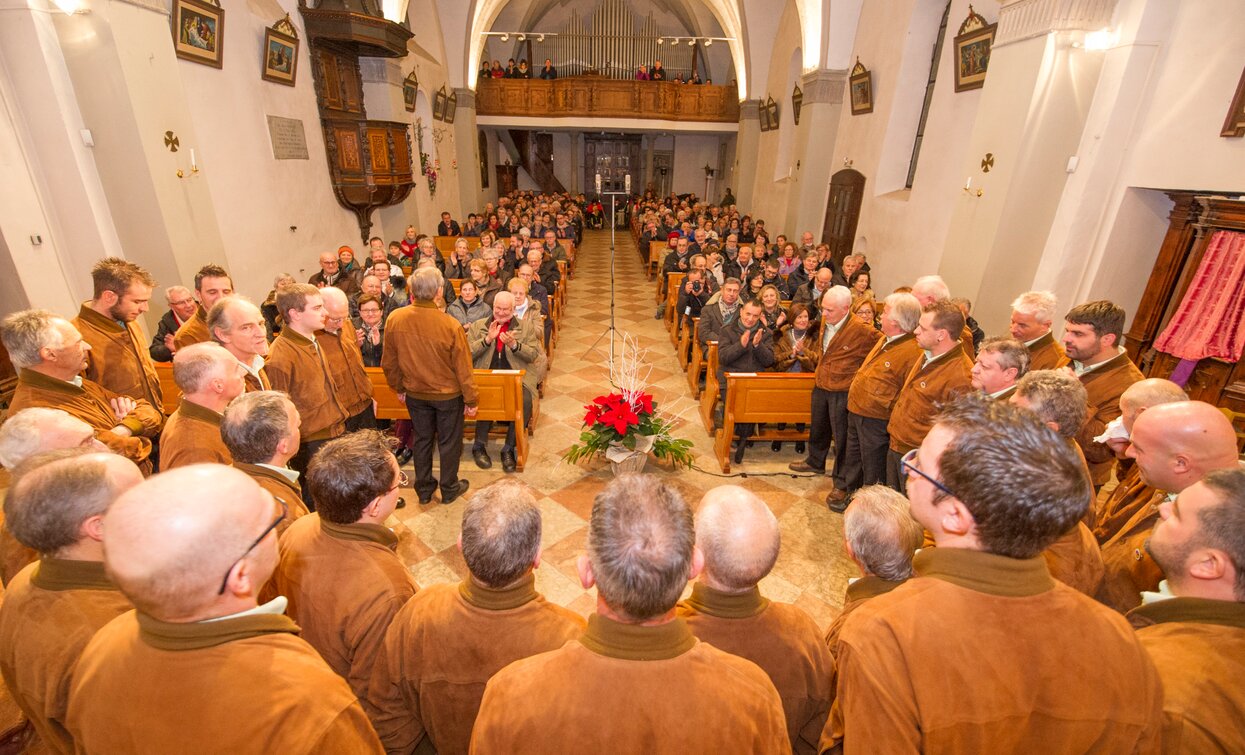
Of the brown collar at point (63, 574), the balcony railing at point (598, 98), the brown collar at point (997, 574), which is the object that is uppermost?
the balcony railing at point (598, 98)

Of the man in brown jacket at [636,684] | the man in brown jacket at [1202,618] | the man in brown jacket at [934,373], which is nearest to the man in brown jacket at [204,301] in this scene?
the man in brown jacket at [636,684]

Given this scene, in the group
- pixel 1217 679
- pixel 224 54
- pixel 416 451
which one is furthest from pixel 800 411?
pixel 224 54

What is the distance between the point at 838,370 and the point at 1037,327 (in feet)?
4.16

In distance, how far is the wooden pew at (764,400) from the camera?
4484mm

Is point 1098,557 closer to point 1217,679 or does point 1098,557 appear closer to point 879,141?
point 1217,679

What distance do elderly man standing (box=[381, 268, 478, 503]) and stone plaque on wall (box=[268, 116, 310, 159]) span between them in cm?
578

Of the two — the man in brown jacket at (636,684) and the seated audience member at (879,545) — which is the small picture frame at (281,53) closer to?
the man in brown jacket at (636,684)

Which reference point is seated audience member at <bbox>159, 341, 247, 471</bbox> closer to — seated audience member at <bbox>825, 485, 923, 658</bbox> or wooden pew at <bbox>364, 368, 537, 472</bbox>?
wooden pew at <bbox>364, 368, 537, 472</bbox>

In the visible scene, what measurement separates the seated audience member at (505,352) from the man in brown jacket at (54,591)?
10.2 feet

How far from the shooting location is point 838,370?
4.18 metres

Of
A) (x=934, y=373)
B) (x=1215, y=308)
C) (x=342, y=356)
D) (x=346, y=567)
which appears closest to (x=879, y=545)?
(x=346, y=567)

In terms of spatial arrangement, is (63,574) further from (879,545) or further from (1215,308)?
(1215,308)

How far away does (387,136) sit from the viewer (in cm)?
963

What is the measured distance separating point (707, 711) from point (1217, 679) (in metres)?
1.15
